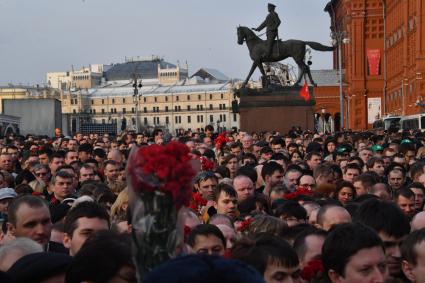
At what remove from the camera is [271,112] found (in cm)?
4041

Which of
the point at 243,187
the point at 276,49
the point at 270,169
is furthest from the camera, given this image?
the point at 276,49

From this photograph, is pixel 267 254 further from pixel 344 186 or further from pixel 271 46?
pixel 271 46

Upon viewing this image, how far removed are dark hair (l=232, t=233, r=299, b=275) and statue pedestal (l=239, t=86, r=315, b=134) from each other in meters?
33.8

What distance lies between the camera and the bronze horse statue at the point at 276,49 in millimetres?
40438

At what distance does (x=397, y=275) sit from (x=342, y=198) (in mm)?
4821

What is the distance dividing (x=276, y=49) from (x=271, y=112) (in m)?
2.58

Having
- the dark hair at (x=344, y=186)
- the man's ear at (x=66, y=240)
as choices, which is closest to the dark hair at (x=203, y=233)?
the man's ear at (x=66, y=240)

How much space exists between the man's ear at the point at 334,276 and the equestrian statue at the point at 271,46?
3332 centimetres

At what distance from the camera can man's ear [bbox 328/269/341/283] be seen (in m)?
6.25

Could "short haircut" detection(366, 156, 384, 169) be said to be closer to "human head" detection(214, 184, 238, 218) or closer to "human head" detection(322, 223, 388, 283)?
"human head" detection(214, 184, 238, 218)

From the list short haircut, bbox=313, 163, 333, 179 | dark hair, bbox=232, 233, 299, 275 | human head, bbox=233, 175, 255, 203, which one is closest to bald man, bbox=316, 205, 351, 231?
dark hair, bbox=232, 233, 299, 275

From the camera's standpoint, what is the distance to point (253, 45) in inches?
1598

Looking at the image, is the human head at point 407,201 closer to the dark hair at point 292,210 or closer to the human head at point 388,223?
the dark hair at point 292,210

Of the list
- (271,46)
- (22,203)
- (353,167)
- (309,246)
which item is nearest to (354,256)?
(309,246)
